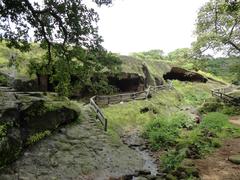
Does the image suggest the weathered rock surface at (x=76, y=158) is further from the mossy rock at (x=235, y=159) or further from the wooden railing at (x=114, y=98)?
the mossy rock at (x=235, y=159)

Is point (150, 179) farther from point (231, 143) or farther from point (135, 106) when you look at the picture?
point (135, 106)

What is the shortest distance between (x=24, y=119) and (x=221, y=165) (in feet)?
30.7

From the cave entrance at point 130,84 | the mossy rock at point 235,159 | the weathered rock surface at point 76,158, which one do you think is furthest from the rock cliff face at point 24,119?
the cave entrance at point 130,84

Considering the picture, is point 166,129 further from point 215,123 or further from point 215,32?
point 215,32

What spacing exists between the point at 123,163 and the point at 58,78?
5162 mm

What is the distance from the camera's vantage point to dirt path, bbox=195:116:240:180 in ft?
40.2

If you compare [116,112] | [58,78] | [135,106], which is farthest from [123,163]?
[135,106]

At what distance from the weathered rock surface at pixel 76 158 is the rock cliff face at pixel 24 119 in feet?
1.54

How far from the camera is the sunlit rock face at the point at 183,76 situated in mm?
41559

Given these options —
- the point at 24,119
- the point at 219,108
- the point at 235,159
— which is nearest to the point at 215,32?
the point at 219,108

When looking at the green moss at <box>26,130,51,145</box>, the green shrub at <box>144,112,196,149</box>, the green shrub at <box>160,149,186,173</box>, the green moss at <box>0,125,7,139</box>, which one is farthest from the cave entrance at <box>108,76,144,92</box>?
the green moss at <box>0,125,7,139</box>

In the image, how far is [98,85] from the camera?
13406mm

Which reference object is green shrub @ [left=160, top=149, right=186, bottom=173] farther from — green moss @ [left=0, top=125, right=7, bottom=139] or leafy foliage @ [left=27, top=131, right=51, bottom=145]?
green moss @ [left=0, top=125, right=7, bottom=139]

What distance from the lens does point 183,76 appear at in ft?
140
